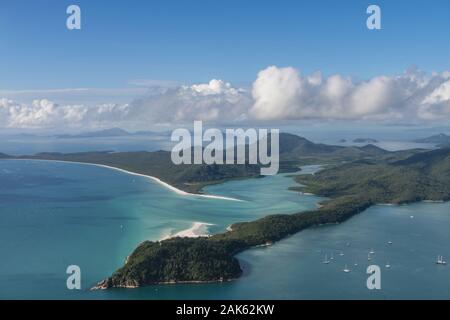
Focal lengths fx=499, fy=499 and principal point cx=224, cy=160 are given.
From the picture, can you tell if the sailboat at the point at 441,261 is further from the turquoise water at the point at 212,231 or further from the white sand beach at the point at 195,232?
the white sand beach at the point at 195,232

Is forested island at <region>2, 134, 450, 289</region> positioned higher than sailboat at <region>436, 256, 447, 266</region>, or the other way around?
forested island at <region>2, 134, 450, 289</region>

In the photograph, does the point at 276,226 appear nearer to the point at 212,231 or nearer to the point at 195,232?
the point at 212,231

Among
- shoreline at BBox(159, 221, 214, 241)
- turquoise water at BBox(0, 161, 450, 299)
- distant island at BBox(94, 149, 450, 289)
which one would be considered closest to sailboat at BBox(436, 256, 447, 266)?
turquoise water at BBox(0, 161, 450, 299)

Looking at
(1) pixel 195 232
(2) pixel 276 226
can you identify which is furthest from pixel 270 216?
(1) pixel 195 232

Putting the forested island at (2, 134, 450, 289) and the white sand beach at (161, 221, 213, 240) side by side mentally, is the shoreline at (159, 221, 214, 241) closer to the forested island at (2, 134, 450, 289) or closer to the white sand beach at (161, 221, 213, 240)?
the white sand beach at (161, 221, 213, 240)

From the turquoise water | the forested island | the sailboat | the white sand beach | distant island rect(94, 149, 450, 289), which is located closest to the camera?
the turquoise water

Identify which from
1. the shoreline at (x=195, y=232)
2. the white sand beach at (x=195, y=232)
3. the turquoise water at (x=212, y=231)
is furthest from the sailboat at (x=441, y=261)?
the white sand beach at (x=195, y=232)
